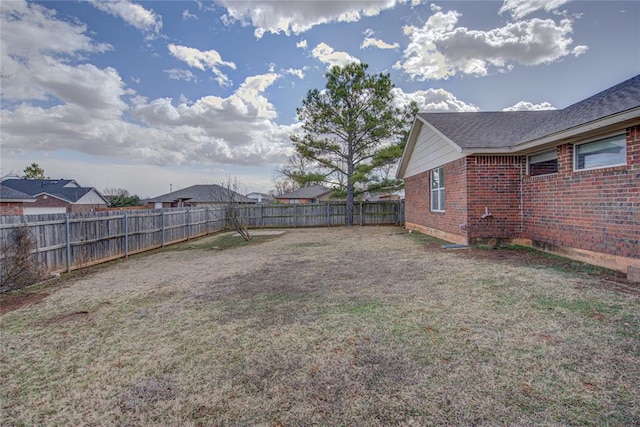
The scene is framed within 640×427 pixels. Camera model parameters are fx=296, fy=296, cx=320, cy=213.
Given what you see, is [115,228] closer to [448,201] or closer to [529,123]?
[448,201]

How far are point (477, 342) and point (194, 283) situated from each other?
15.6ft

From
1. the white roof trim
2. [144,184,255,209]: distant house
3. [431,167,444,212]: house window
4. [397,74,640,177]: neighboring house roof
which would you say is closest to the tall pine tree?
the white roof trim

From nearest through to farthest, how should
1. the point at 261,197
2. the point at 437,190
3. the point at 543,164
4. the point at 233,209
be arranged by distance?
the point at 543,164 < the point at 437,190 < the point at 233,209 < the point at 261,197

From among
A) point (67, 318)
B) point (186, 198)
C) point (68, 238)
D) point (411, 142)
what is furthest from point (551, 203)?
point (186, 198)

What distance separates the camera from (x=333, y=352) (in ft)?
9.09

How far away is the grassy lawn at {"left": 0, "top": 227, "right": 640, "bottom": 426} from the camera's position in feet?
6.57

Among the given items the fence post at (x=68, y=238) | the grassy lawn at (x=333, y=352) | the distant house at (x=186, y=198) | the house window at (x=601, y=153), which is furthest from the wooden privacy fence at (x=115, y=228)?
the distant house at (x=186, y=198)

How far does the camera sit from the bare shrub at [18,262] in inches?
213

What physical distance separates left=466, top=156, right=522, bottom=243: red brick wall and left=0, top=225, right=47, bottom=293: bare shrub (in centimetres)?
1011

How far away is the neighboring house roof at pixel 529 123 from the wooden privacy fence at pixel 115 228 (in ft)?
22.5

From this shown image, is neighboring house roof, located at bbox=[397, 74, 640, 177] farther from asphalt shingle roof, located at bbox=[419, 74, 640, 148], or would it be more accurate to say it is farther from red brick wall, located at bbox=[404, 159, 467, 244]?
red brick wall, located at bbox=[404, 159, 467, 244]

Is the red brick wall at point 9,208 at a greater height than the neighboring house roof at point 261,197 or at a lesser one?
lesser

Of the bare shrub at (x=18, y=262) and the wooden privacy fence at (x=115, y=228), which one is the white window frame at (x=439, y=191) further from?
the bare shrub at (x=18, y=262)

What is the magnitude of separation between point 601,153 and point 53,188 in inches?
1600
